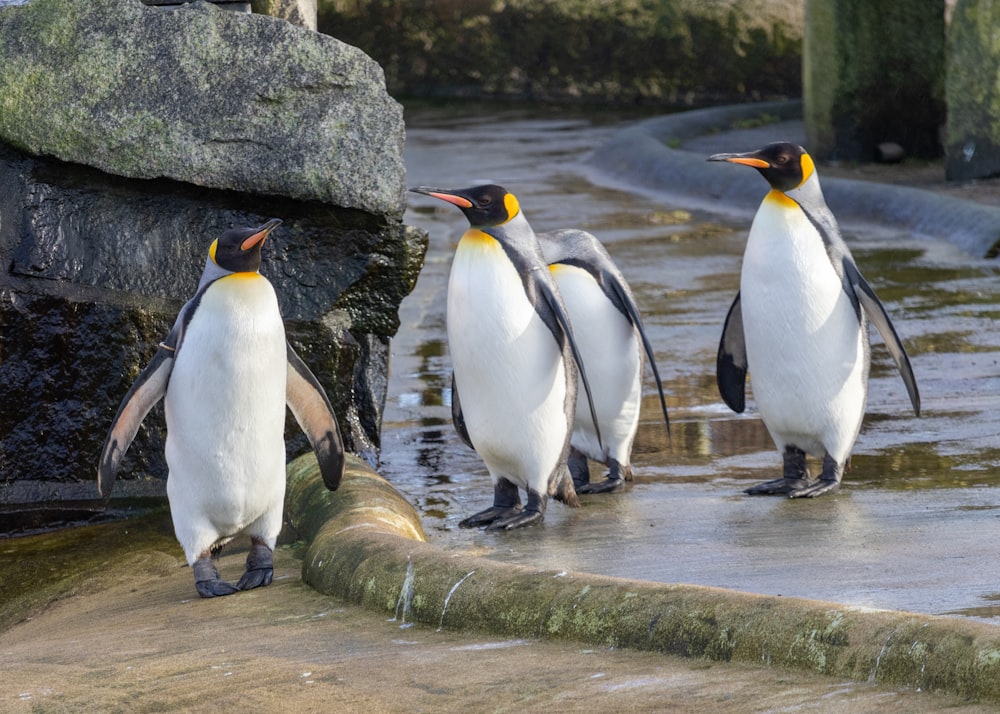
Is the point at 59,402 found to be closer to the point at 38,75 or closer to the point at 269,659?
the point at 38,75

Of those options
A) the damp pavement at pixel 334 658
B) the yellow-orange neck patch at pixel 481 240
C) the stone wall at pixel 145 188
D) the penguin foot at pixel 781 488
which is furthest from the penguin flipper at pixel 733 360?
the stone wall at pixel 145 188

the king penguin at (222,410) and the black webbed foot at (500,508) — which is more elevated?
the king penguin at (222,410)

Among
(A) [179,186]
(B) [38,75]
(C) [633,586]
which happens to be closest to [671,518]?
(C) [633,586]

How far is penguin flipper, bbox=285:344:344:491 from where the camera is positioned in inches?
175

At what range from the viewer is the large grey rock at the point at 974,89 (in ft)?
36.7

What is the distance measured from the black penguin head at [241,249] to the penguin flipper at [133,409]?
0.27m

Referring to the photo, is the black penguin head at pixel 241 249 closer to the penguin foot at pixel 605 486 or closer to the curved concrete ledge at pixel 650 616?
the curved concrete ledge at pixel 650 616

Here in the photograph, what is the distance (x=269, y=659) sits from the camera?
3160 millimetres

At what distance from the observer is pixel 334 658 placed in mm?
3152

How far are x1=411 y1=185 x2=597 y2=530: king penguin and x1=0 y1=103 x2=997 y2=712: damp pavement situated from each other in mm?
194

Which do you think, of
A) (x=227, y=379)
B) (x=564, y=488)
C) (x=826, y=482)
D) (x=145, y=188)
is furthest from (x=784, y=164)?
(x=145, y=188)

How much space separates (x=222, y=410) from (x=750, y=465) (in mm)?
2089

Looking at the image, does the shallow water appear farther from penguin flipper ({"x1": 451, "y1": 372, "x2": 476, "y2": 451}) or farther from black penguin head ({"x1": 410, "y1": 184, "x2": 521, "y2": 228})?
black penguin head ({"x1": 410, "y1": 184, "x2": 521, "y2": 228})

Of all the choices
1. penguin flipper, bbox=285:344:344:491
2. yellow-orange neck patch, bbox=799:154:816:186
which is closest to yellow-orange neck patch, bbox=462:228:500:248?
penguin flipper, bbox=285:344:344:491
